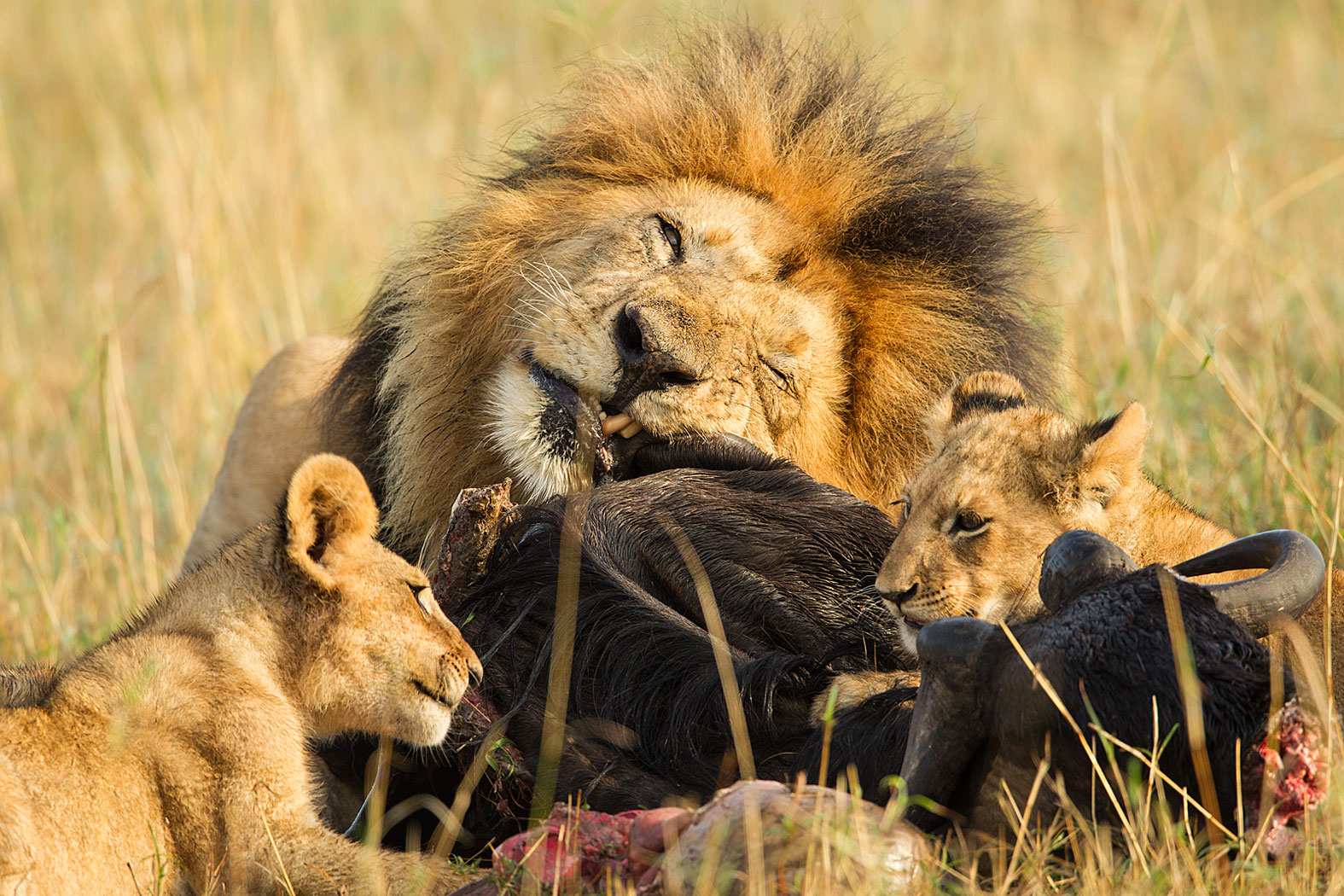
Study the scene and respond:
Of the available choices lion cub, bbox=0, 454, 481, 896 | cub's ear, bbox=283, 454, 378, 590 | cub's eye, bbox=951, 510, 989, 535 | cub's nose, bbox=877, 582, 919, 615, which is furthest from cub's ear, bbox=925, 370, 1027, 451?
cub's ear, bbox=283, 454, 378, 590

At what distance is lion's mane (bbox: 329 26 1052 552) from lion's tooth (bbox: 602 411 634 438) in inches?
15.9

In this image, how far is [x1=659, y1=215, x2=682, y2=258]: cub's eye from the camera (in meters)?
3.38

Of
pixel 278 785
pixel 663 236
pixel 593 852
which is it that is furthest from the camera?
pixel 663 236

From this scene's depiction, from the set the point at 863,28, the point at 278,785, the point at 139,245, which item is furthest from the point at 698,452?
the point at 863,28

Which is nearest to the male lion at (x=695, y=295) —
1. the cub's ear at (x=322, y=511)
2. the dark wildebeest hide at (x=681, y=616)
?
the dark wildebeest hide at (x=681, y=616)

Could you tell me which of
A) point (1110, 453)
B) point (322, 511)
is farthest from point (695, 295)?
point (322, 511)

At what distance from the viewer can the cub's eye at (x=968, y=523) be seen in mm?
2678

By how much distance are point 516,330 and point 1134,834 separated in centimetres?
190

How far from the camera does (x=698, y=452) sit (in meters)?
3.09

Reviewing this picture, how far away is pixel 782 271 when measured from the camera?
336cm

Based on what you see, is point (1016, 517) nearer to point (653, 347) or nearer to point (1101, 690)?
point (1101, 690)

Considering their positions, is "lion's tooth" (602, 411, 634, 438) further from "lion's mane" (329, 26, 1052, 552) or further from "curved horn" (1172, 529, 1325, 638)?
"curved horn" (1172, 529, 1325, 638)

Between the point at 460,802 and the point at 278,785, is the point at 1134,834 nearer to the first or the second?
the point at 460,802

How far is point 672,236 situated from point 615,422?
0.55m
